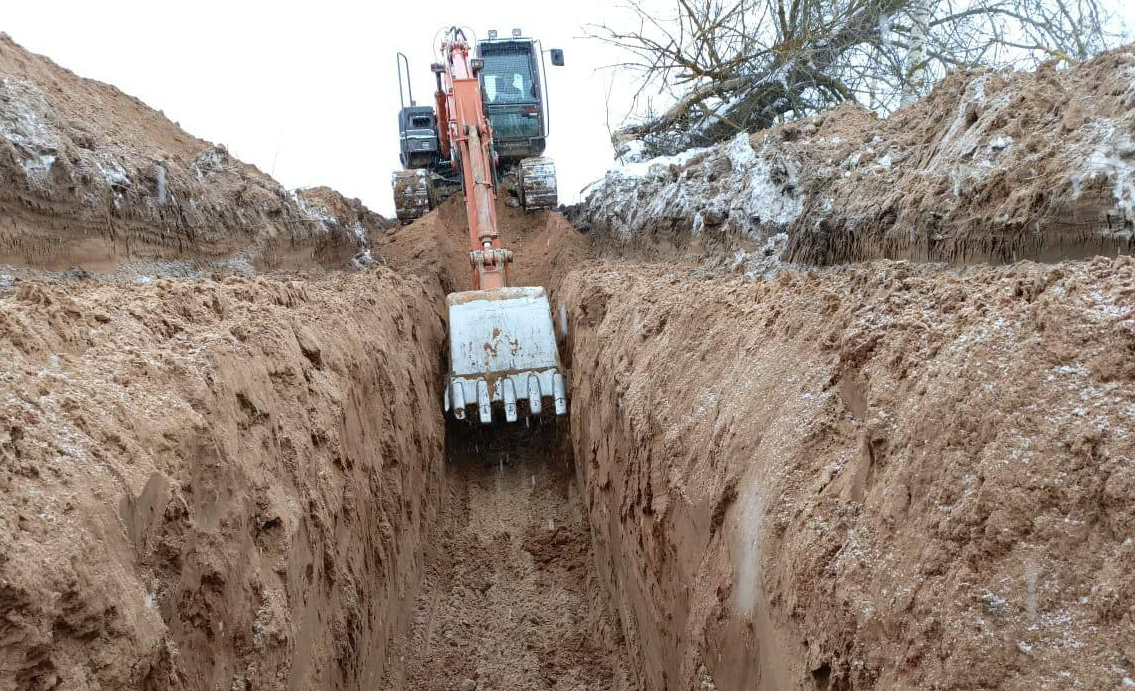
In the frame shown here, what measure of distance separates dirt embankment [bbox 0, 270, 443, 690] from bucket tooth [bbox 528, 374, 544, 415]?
2350 millimetres

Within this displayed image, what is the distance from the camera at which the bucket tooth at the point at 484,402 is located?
7297mm

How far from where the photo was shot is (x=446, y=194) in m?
14.3

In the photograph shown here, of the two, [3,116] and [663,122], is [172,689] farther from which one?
[663,122]

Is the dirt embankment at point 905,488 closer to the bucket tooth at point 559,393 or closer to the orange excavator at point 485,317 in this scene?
the bucket tooth at point 559,393

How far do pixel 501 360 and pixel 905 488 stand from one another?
580cm

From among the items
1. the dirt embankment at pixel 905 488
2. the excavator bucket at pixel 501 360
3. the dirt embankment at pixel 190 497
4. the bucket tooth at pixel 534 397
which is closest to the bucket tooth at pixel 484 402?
the excavator bucket at pixel 501 360

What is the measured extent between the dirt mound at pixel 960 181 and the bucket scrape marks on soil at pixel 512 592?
279 cm

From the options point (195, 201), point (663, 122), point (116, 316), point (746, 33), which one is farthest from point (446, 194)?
point (116, 316)

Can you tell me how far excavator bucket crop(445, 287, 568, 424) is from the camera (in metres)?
7.40

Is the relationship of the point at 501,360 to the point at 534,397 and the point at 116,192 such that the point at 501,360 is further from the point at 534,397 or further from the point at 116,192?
the point at 116,192

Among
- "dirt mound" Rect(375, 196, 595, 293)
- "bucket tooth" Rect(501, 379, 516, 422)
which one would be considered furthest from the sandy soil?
"dirt mound" Rect(375, 196, 595, 293)

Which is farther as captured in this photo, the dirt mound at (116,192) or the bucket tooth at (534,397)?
the bucket tooth at (534,397)

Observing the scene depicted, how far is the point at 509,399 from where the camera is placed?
24.1 feet

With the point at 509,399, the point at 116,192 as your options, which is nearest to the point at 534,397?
the point at 509,399
